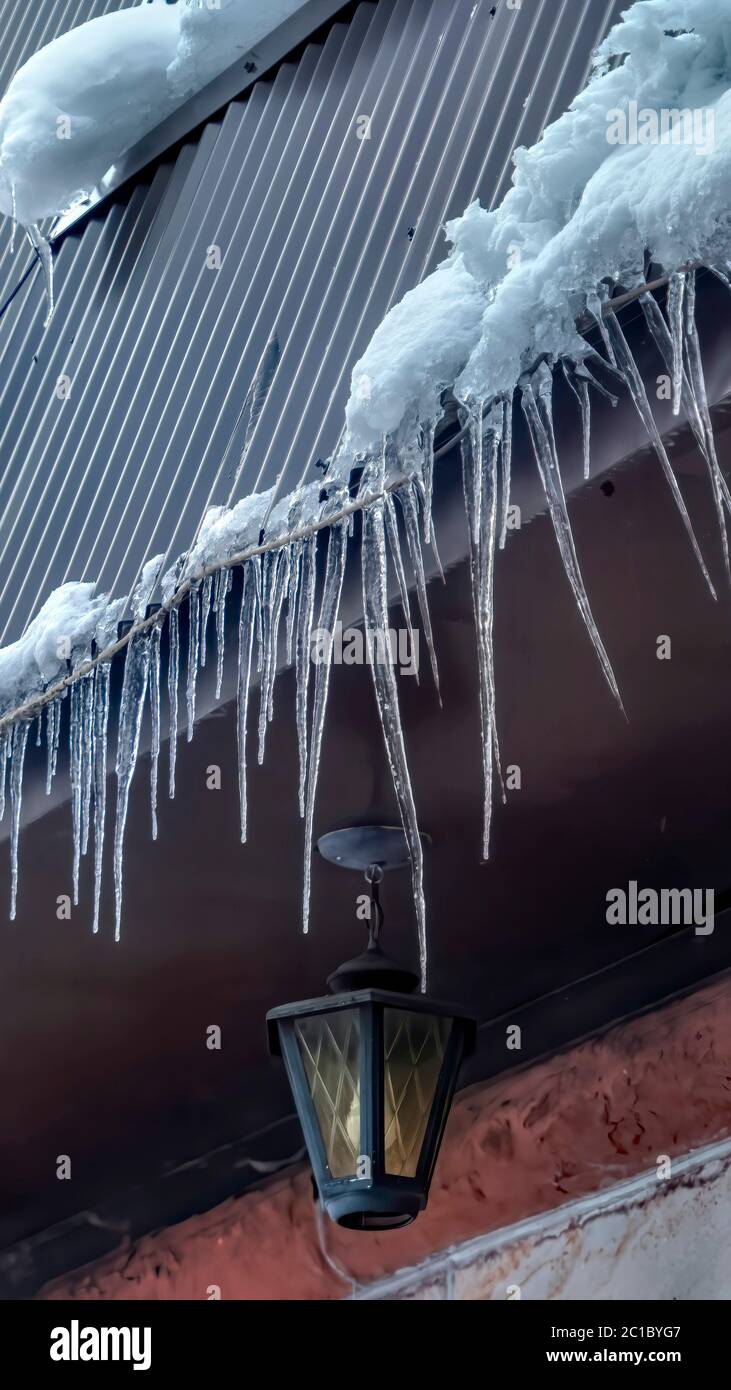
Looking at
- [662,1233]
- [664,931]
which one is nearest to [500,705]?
[664,931]

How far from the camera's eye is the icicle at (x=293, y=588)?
366cm

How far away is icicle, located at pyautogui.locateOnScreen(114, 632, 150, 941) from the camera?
4.13 m

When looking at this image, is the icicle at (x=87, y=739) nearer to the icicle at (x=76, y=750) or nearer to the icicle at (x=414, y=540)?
the icicle at (x=76, y=750)

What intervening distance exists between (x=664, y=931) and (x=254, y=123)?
2763 millimetres

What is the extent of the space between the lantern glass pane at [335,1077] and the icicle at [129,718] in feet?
1.95

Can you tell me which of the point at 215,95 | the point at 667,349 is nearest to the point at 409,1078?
the point at 667,349

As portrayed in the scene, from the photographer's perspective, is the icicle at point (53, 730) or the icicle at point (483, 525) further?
the icicle at point (53, 730)

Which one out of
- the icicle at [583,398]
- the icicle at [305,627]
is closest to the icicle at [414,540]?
the icicle at [305,627]

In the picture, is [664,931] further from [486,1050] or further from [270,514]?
[270,514]

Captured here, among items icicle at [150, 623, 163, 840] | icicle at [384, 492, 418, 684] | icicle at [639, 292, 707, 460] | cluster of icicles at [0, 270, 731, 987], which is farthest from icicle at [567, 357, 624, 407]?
icicle at [150, 623, 163, 840]

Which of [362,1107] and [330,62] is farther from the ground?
[330,62]

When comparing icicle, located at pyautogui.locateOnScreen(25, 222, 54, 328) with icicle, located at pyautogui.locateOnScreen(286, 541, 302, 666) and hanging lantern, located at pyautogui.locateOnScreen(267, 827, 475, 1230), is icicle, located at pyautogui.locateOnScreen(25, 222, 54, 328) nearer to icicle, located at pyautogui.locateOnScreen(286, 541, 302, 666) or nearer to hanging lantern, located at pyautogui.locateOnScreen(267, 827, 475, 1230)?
icicle, located at pyautogui.locateOnScreen(286, 541, 302, 666)

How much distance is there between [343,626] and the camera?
361 centimetres

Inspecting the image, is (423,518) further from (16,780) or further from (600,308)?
(16,780)
